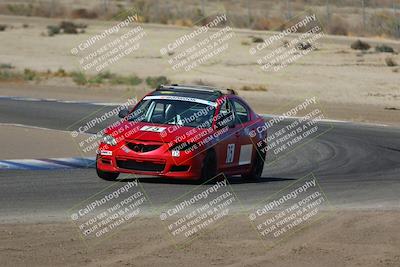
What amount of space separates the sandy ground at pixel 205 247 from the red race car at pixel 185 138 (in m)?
2.69

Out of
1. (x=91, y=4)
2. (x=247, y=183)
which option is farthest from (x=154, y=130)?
(x=91, y=4)

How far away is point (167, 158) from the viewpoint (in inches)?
605

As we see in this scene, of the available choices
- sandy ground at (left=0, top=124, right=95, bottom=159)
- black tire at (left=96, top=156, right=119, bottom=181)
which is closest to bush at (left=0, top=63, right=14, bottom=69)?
sandy ground at (left=0, top=124, right=95, bottom=159)

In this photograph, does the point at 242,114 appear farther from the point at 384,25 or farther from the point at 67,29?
the point at 384,25

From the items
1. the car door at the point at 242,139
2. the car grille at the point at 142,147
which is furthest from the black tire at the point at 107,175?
the car door at the point at 242,139

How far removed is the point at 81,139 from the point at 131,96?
13.5 m

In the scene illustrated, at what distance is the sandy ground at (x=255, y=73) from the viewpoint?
3478cm

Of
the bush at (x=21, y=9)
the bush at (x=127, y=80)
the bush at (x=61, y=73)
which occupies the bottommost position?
the bush at (x=127, y=80)

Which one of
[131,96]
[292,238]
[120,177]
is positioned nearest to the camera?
[292,238]

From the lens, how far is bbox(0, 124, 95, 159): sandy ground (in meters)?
19.2

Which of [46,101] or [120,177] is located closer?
[120,177]

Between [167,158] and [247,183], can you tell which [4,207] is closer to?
[167,158]

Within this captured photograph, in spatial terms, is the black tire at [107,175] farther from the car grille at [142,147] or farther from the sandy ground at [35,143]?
the sandy ground at [35,143]

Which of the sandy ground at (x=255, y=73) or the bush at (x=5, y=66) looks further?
the bush at (x=5, y=66)
